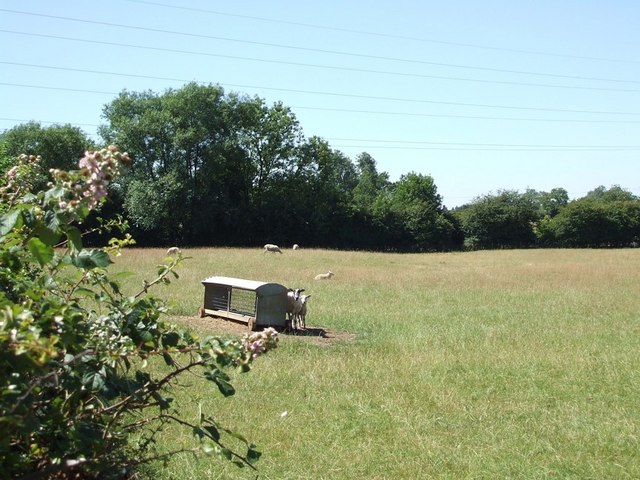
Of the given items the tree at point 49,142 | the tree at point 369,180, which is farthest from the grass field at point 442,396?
the tree at point 369,180

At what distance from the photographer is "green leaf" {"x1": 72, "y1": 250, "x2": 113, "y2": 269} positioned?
2166 mm

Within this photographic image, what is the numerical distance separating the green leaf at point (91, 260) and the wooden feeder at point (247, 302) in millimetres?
10179

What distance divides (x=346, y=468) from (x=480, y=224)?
5827 cm

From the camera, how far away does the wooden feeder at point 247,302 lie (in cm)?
1250

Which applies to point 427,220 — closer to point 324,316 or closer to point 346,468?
point 324,316

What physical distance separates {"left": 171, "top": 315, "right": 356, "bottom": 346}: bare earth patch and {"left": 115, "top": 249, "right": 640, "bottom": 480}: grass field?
5.5 inches

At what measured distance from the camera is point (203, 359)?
2588 millimetres

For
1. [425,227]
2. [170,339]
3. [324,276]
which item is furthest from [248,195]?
[170,339]

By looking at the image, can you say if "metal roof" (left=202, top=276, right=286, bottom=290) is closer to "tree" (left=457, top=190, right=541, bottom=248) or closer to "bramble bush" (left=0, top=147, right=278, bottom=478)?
"bramble bush" (left=0, top=147, right=278, bottom=478)

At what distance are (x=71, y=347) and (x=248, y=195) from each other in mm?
53255

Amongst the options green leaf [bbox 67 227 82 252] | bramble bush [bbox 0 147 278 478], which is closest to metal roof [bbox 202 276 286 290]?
bramble bush [bbox 0 147 278 478]

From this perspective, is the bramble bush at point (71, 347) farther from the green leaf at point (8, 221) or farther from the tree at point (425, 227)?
the tree at point (425, 227)

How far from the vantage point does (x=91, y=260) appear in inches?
86.3

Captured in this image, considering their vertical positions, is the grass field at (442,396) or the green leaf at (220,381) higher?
the green leaf at (220,381)
